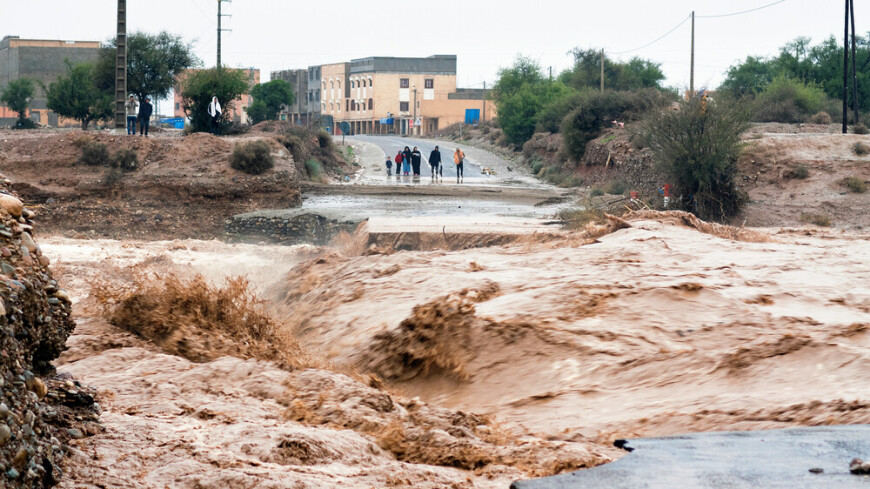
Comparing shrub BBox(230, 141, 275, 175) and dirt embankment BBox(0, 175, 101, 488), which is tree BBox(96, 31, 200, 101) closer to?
shrub BBox(230, 141, 275, 175)

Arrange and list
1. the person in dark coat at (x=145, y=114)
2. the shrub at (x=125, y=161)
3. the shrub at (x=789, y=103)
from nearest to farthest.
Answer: the shrub at (x=125, y=161) → the person in dark coat at (x=145, y=114) → the shrub at (x=789, y=103)

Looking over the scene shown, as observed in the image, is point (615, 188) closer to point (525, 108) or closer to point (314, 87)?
point (525, 108)

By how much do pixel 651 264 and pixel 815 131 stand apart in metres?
31.8

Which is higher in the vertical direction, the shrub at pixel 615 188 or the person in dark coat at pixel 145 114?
the person in dark coat at pixel 145 114

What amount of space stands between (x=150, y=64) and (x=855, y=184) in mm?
33330

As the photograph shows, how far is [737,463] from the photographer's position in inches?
171

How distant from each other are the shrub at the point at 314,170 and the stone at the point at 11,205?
33050 mm

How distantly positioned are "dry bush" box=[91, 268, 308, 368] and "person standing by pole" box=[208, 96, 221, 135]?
103 feet

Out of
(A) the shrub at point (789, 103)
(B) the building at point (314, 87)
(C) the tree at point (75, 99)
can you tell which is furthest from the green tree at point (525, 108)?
(B) the building at point (314, 87)

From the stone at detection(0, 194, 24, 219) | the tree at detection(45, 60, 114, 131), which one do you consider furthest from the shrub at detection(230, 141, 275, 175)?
the stone at detection(0, 194, 24, 219)

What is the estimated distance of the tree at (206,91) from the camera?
1671 inches

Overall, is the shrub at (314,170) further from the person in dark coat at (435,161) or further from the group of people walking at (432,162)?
the person in dark coat at (435,161)

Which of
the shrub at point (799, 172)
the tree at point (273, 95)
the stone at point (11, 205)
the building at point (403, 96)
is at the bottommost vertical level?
the stone at point (11, 205)

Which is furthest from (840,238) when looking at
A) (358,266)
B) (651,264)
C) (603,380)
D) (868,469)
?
(868,469)
